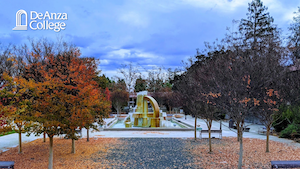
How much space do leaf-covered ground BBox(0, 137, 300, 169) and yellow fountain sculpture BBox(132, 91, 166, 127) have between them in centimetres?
906

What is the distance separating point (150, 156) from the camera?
8.63 metres

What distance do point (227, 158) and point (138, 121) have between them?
13.1 m

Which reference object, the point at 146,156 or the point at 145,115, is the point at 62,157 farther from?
the point at 145,115

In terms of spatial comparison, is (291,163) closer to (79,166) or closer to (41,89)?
(79,166)

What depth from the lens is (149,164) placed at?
757cm

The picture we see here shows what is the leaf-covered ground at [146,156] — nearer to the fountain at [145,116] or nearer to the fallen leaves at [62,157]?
the fallen leaves at [62,157]

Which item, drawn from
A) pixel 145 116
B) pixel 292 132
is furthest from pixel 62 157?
pixel 292 132

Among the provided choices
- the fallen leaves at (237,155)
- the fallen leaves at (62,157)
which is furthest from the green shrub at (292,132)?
the fallen leaves at (62,157)

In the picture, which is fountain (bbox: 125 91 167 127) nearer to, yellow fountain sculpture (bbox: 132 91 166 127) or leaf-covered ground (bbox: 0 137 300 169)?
yellow fountain sculpture (bbox: 132 91 166 127)

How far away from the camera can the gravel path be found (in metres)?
7.49

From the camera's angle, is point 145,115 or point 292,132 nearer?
point 292,132

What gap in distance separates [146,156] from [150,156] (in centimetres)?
16

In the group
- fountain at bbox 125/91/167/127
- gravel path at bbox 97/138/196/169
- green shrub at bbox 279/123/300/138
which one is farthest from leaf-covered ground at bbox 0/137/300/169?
fountain at bbox 125/91/167/127

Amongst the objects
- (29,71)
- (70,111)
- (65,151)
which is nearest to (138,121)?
(65,151)
